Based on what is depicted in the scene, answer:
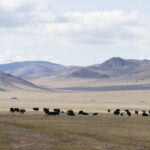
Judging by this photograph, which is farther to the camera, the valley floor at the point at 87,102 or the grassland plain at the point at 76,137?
the valley floor at the point at 87,102

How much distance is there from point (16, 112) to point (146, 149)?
36.7 meters

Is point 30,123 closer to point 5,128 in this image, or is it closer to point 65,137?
point 5,128

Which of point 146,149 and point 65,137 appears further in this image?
point 65,137

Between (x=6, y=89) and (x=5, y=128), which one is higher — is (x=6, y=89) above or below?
above

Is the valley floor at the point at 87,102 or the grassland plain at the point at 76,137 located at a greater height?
the valley floor at the point at 87,102

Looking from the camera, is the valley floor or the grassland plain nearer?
the grassland plain

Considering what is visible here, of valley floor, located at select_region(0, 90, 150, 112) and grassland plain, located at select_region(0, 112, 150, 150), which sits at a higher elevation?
valley floor, located at select_region(0, 90, 150, 112)

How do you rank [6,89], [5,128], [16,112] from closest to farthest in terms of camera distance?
1. [5,128]
2. [16,112]
3. [6,89]

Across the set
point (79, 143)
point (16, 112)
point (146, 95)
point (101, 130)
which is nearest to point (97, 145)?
point (79, 143)

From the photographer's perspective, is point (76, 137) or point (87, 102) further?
point (87, 102)

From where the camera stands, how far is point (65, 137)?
34125 mm

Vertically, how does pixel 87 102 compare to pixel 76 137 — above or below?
above

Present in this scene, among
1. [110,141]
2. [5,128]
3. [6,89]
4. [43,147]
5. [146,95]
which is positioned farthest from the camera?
[6,89]

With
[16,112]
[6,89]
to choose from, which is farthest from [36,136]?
[6,89]
